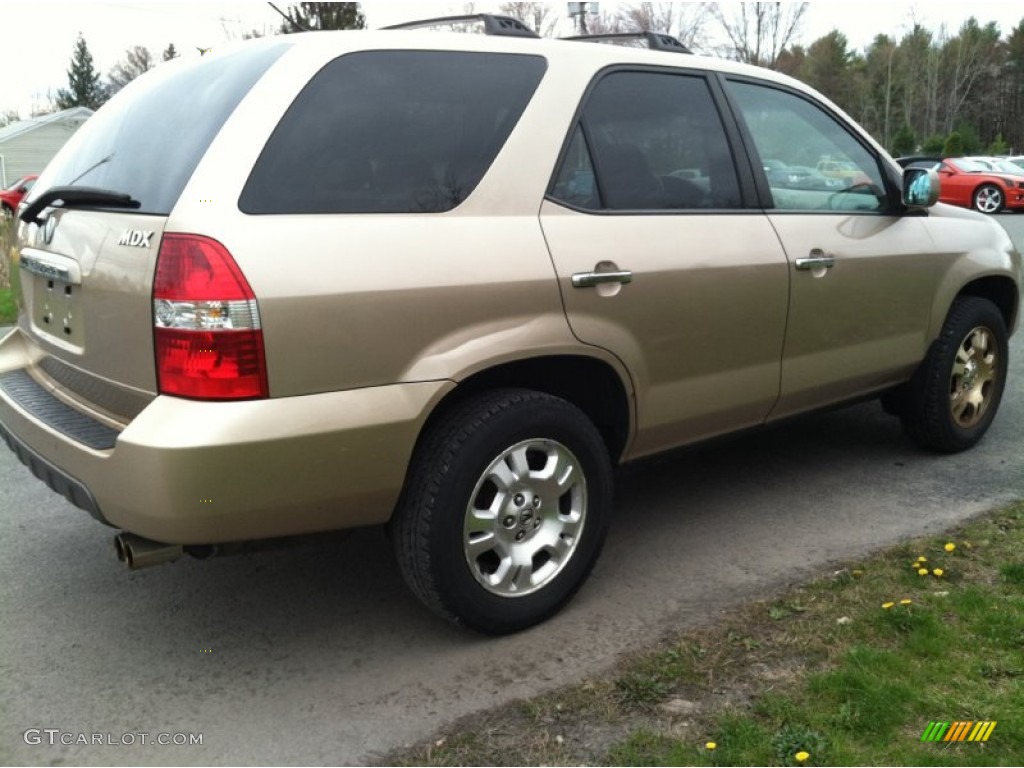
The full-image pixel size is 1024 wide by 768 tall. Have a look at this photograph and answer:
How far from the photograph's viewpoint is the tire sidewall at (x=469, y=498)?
2777mm

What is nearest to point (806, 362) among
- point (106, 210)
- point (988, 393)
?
point (988, 393)

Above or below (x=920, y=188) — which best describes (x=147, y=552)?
below

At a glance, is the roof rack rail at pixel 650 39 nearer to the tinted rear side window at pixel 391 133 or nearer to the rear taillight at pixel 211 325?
the tinted rear side window at pixel 391 133

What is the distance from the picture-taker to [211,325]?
7.90 ft

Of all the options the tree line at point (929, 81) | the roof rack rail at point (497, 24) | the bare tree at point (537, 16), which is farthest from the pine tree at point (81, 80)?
the roof rack rail at point (497, 24)

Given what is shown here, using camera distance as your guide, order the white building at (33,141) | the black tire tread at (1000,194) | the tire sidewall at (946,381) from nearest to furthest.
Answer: the tire sidewall at (946,381)
the black tire tread at (1000,194)
the white building at (33,141)

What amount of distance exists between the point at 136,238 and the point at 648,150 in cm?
177

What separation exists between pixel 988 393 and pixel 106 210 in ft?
13.8

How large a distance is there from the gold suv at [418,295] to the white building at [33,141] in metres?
46.5

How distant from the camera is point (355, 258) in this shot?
257cm

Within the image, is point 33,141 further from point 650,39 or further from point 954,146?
point 650,39

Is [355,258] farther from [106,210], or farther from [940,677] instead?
[940,677]

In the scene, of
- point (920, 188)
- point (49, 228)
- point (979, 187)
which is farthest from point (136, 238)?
point (979, 187)

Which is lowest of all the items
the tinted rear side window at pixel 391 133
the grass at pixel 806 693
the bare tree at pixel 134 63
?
the grass at pixel 806 693
